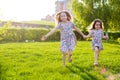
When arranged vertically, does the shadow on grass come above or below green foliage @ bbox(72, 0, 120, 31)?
below

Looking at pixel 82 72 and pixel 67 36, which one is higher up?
pixel 67 36

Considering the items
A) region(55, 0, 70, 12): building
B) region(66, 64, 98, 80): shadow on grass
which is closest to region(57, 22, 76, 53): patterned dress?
region(66, 64, 98, 80): shadow on grass

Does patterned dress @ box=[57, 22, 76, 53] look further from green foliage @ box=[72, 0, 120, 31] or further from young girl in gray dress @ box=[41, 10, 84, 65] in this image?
green foliage @ box=[72, 0, 120, 31]

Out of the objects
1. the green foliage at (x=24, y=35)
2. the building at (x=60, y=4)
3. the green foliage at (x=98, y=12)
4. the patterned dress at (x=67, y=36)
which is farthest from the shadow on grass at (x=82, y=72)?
the building at (x=60, y=4)

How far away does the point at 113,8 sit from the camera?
3212 cm

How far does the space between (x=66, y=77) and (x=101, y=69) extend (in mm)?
1739

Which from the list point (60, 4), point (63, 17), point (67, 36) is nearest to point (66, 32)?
point (67, 36)

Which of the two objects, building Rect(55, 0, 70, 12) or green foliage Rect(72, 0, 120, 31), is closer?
green foliage Rect(72, 0, 120, 31)

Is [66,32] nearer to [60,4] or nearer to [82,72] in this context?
[82,72]

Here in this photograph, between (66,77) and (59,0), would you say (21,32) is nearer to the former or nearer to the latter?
(66,77)

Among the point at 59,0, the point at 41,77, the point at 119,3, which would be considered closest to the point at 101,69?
the point at 41,77

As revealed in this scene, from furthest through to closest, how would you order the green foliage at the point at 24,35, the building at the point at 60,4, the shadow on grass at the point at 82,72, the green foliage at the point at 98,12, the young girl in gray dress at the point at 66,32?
the building at the point at 60,4, the green foliage at the point at 98,12, the green foliage at the point at 24,35, the young girl in gray dress at the point at 66,32, the shadow on grass at the point at 82,72

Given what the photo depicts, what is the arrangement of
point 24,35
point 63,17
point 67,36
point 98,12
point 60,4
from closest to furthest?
1. point 63,17
2. point 67,36
3. point 24,35
4. point 98,12
5. point 60,4

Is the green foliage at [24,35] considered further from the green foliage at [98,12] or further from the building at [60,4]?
the building at [60,4]
